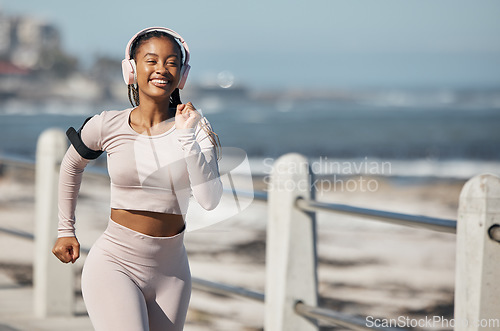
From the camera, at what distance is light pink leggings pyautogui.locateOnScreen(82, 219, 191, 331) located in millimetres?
2299

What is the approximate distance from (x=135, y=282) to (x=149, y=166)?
408 millimetres

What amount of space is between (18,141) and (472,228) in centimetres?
5562

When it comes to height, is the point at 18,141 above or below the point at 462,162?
above

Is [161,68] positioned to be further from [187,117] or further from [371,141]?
[371,141]

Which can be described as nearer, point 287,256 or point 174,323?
point 174,323

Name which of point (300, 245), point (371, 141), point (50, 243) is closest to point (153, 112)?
point (300, 245)

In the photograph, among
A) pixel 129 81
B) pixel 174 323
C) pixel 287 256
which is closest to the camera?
pixel 129 81

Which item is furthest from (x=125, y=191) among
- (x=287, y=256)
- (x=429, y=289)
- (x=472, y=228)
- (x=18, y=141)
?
(x=18, y=141)

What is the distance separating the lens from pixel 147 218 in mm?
2334

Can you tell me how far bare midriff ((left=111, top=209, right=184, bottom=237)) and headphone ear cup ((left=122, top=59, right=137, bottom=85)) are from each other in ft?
1.40

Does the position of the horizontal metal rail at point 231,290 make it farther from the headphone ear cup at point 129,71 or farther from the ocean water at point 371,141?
the ocean water at point 371,141

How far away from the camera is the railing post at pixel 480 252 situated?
105 inches

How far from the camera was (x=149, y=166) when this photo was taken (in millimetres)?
2244

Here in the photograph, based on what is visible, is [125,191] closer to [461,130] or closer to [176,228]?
[176,228]
